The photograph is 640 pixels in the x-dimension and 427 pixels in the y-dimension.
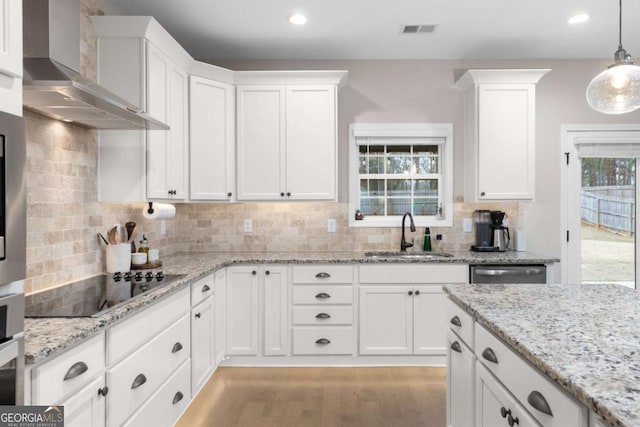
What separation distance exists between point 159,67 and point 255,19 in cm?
83

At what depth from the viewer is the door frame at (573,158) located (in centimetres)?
389

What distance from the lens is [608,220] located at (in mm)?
3957

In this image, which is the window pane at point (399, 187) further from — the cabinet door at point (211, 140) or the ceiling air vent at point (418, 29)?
the cabinet door at point (211, 140)

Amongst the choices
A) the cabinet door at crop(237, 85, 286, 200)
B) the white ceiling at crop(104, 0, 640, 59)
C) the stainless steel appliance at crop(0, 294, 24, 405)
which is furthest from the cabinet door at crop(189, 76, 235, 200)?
the stainless steel appliance at crop(0, 294, 24, 405)

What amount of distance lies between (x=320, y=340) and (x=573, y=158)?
2.95 meters

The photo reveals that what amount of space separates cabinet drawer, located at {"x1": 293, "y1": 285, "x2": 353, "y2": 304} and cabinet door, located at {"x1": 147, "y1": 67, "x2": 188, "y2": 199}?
1.19 m

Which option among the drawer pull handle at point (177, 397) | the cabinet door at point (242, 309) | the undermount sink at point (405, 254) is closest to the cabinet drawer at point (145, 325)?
the drawer pull handle at point (177, 397)

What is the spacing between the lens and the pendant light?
193cm

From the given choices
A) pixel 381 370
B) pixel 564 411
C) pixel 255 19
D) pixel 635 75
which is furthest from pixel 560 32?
pixel 564 411

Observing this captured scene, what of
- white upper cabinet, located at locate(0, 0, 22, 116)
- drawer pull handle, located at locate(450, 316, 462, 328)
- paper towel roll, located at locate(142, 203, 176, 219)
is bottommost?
drawer pull handle, located at locate(450, 316, 462, 328)

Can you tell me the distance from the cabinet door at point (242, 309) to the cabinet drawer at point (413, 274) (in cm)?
90

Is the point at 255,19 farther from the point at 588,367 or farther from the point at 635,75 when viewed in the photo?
the point at 588,367

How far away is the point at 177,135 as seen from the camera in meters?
3.07

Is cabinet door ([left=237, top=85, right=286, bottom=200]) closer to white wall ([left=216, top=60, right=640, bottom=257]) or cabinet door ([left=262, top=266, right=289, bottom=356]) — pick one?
white wall ([left=216, top=60, right=640, bottom=257])
